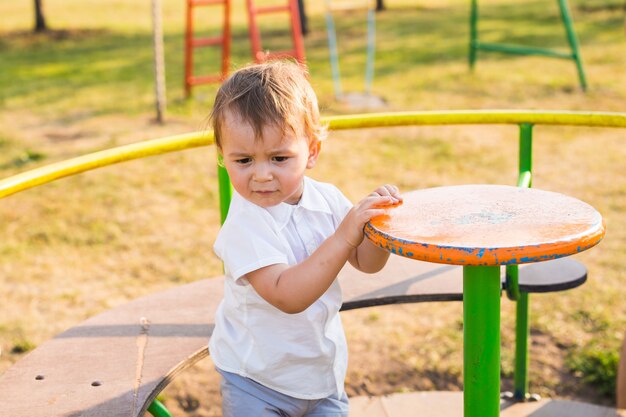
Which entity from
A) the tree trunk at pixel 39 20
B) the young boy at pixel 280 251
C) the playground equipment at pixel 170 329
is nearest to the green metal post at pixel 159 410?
the playground equipment at pixel 170 329

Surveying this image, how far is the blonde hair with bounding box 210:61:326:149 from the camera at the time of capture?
→ 172cm

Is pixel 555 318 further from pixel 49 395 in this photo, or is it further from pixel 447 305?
pixel 49 395

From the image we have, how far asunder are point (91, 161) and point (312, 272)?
85cm

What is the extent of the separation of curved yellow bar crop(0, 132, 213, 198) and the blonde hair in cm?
55

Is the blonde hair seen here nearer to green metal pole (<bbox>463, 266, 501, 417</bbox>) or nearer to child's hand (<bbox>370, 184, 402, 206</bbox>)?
child's hand (<bbox>370, 184, 402, 206</bbox>)

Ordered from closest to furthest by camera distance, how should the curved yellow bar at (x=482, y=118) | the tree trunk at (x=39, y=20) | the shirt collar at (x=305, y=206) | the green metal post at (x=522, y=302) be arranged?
the shirt collar at (x=305, y=206) < the green metal post at (x=522, y=302) < the curved yellow bar at (x=482, y=118) < the tree trunk at (x=39, y=20)

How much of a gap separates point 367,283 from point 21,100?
21.3 feet

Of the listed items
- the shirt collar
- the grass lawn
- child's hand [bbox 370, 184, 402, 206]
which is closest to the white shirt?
the shirt collar

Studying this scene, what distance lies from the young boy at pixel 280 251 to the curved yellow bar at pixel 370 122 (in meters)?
0.59

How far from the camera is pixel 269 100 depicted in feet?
5.67

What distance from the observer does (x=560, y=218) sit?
5.90 ft

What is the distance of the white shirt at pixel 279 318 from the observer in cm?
181

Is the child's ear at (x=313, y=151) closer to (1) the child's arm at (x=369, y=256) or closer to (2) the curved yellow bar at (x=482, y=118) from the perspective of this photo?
(1) the child's arm at (x=369, y=256)

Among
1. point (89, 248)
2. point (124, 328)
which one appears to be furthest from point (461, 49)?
point (124, 328)
